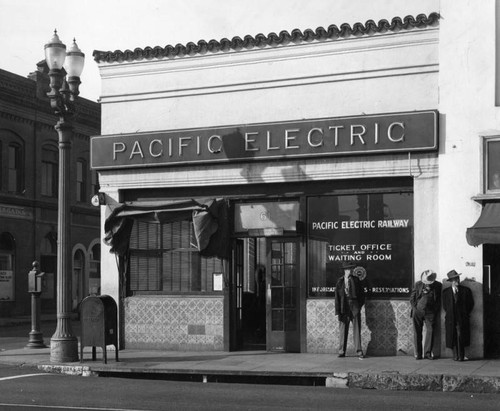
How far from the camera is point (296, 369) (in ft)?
47.6

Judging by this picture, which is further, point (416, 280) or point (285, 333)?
point (285, 333)

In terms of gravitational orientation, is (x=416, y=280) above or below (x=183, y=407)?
above

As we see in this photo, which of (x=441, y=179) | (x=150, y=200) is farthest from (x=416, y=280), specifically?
(x=150, y=200)

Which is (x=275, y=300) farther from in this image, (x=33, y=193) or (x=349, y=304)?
(x=33, y=193)

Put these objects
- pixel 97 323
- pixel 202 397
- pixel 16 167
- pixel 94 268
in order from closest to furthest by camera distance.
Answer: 1. pixel 202 397
2. pixel 97 323
3. pixel 16 167
4. pixel 94 268

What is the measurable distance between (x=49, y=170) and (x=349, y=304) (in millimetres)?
26158

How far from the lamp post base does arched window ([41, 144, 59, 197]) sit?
77.4ft

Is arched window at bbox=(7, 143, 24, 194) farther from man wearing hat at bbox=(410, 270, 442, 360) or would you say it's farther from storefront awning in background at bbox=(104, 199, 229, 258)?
man wearing hat at bbox=(410, 270, 442, 360)

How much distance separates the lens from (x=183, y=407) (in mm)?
10938

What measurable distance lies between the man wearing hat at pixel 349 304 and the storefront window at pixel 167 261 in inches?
118

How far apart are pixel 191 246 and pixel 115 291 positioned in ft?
6.41

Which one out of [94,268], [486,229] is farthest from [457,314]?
[94,268]

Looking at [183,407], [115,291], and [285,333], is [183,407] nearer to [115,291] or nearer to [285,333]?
[285,333]

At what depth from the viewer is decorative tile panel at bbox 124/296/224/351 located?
1777 centimetres
